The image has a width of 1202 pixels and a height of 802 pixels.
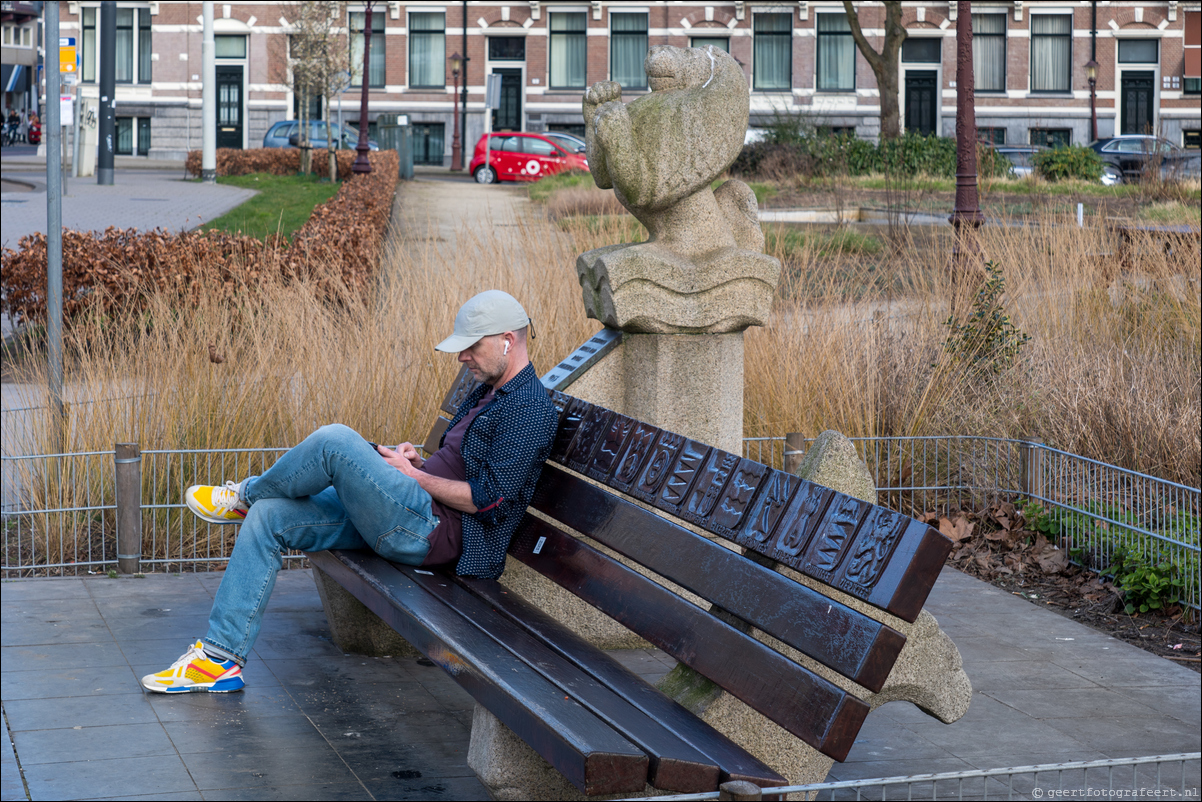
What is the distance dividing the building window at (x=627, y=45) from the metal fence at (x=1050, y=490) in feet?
135

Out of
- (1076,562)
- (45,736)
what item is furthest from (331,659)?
(1076,562)

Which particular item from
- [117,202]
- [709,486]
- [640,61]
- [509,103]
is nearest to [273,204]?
[117,202]

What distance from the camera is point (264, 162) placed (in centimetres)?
3556

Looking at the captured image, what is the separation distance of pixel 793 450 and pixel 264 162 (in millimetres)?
31365

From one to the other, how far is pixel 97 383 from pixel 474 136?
4160 cm

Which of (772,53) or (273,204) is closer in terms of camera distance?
(273,204)

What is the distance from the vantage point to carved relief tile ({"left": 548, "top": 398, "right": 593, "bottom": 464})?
4.40m

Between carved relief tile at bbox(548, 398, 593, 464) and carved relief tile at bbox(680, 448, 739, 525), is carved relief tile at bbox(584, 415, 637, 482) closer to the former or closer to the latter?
carved relief tile at bbox(548, 398, 593, 464)

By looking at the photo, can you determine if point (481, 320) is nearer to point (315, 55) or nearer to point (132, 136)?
point (315, 55)

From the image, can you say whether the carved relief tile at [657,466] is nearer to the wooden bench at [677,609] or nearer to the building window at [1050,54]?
the wooden bench at [677,609]

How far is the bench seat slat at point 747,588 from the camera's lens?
2906 millimetres

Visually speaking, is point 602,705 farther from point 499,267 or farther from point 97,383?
point 499,267

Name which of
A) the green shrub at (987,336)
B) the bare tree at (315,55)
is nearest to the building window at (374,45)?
the bare tree at (315,55)

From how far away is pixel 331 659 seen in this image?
5.19 metres
